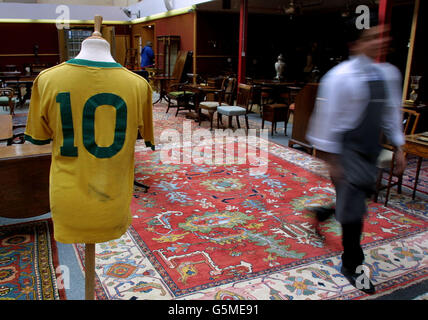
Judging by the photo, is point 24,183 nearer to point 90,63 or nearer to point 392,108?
point 90,63

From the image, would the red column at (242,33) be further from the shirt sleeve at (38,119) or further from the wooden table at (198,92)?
the shirt sleeve at (38,119)

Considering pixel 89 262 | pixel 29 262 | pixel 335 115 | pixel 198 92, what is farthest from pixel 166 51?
pixel 89 262

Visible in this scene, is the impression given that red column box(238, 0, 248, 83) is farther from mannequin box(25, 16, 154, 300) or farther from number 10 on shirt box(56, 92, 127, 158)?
number 10 on shirt box(56, 92, 127, 158)

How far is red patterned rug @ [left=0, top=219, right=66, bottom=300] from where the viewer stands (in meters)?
2.49

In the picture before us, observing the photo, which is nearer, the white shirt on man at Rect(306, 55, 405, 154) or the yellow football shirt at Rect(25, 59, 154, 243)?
the yellow football shirt at Rect(25, 59, 154, 243)

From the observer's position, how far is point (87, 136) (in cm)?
167

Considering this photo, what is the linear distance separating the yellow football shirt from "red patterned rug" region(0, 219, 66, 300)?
1.04 meters

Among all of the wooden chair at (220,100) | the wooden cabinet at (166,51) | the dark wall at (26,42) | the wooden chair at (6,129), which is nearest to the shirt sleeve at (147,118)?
the wooden chair at (6,129)

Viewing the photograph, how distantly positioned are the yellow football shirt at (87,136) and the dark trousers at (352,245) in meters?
1.52

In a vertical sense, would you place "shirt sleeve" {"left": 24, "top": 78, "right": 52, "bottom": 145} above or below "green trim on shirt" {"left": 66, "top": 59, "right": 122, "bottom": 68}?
below

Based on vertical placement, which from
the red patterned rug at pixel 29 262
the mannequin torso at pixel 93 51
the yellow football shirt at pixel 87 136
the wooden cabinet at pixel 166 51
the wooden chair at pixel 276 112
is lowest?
the red patterned rug at pixel 29 262

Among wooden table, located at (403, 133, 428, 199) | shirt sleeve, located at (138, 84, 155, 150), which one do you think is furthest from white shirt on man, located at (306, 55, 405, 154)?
wooden table, located at (403, 133, 428, 199)

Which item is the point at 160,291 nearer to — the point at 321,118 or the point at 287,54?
the point at 321,118

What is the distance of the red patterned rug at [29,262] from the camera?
2492mm
